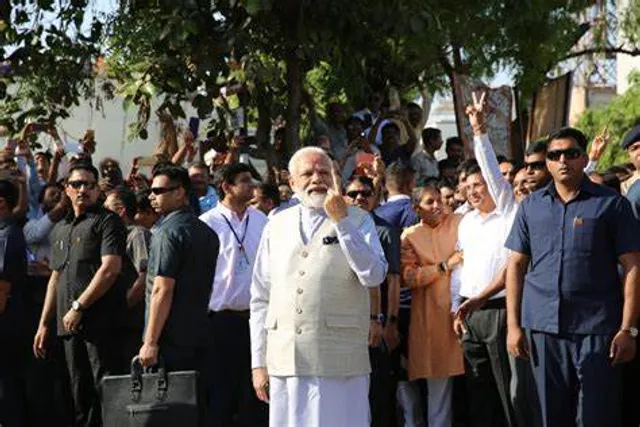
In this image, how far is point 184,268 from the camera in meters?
11.2

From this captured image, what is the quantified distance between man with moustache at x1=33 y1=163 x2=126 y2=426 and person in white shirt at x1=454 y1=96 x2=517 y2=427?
261 centimetres

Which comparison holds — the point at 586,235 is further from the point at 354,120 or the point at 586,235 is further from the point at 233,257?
the point at 354,120

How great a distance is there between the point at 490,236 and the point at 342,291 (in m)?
2.12

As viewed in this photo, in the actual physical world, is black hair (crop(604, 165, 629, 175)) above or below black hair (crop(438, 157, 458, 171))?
below

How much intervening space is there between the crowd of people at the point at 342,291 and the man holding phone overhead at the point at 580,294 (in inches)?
0.5

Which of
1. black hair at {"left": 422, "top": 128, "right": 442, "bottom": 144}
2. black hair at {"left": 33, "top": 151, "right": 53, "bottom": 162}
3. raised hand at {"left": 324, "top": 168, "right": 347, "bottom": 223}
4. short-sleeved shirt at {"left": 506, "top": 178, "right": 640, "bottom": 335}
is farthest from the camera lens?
black hair at {"left": 422, "top": 128, "right": 442, "bottom": 144}

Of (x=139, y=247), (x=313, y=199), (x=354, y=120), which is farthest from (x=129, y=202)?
(x=354, y=120)

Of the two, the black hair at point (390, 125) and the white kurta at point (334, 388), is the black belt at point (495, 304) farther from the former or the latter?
the black hair at point (390, 125)

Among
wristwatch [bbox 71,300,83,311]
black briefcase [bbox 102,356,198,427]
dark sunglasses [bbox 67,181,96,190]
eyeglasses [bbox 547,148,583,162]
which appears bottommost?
black briefcase [bbox 102,356,198,427]

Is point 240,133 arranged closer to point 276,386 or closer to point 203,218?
point 203,218

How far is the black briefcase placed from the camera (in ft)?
35.2

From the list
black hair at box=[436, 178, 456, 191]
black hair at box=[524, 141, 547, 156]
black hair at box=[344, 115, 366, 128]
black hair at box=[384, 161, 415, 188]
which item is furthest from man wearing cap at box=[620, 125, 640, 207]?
black hair at box=[344, 115, 366, 128]

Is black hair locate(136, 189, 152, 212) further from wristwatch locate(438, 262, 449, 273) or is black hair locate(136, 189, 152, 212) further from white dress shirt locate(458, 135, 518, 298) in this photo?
white dress shirt locate(458, 135, 518, 298)

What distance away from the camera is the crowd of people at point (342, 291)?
9.42 m
